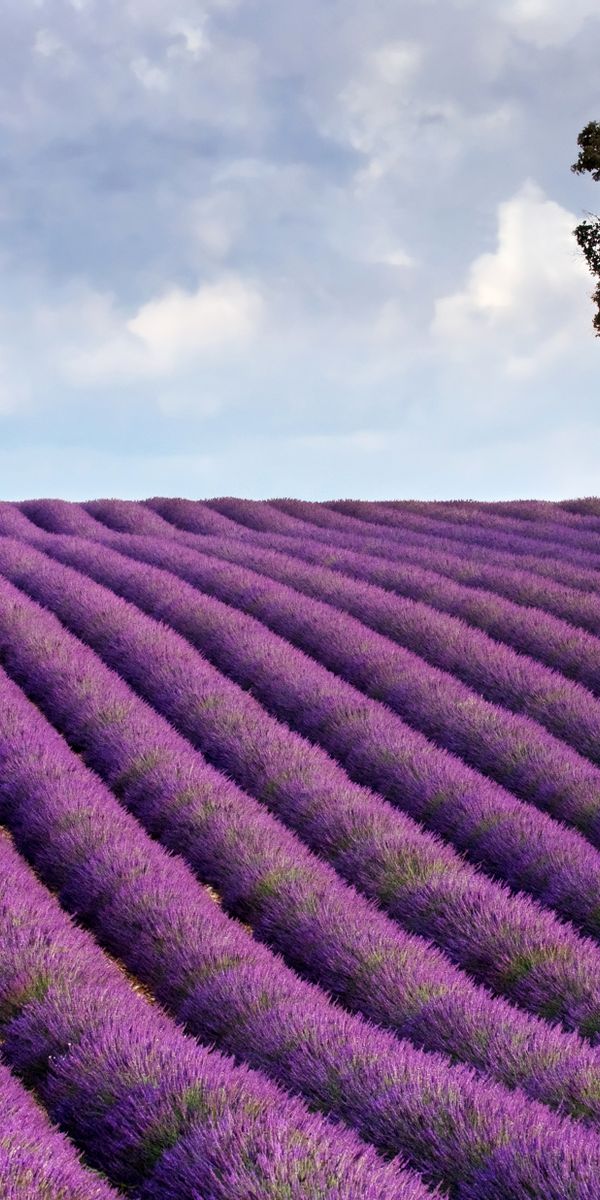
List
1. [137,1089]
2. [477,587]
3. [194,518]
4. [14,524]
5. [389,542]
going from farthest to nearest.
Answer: [194,518]
[14,524]
[389,542]
[477,587]
[137,1089]

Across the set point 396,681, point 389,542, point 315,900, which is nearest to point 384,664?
point 396,681

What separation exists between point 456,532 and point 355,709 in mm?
7227

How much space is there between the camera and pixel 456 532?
14.6 meters

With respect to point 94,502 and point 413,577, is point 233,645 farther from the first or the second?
point 94,502

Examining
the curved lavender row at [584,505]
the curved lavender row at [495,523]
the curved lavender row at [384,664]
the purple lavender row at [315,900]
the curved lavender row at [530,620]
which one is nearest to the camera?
the purple lavender row at [315,900]

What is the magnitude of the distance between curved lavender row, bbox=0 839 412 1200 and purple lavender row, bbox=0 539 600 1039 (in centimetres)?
112

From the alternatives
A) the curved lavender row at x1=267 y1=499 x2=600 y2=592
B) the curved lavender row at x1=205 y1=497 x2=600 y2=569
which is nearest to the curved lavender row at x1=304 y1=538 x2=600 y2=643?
the curved lavender row at x1=267 y1=499 x2=600 y2=592

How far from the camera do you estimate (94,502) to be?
54.6 feet

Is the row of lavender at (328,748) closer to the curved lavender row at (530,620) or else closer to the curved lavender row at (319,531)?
the curved lavender row at (530,620)

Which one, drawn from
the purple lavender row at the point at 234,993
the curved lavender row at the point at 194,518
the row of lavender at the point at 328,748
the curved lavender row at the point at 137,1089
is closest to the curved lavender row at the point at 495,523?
the curved lavender row at the point at 194,518

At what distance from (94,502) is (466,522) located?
500cm

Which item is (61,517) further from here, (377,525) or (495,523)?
(495,523)

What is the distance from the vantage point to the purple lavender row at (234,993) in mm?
3273

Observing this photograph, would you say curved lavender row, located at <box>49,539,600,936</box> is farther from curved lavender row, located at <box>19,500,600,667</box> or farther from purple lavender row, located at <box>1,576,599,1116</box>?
curved lavender row, located at <box>19,500,600,667</box>
